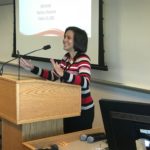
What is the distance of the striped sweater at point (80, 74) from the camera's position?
7.34ft

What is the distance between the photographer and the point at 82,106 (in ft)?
8.17

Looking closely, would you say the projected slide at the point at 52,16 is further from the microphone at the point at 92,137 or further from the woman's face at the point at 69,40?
the microphone at the point at 92,137

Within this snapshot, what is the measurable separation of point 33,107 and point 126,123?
800mm

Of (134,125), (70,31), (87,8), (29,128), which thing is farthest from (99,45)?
(134,125)

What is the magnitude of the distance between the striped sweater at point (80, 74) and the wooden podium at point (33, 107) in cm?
7

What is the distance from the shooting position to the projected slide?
355 cm

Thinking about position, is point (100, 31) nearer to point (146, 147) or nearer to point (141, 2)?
point (141, 2)

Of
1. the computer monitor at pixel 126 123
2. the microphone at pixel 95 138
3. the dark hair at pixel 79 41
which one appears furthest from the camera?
the dark hair at pixel 79 41

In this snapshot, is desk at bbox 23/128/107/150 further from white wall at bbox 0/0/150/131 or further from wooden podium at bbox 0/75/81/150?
white wall at bbox 0/0/150/131

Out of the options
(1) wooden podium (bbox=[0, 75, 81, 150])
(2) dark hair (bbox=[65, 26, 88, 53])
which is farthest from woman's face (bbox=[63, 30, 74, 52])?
(1) wooden podium (bbox=[0, 75, 81, 150])

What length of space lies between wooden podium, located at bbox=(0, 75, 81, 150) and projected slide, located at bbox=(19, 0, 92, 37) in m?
1.46

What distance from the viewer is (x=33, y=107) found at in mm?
2016

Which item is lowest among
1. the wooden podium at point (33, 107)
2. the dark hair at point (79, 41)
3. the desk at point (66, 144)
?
the desk at point (66, 144)

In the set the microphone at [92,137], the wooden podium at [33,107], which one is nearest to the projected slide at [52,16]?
the wooden podium at [33,107]
